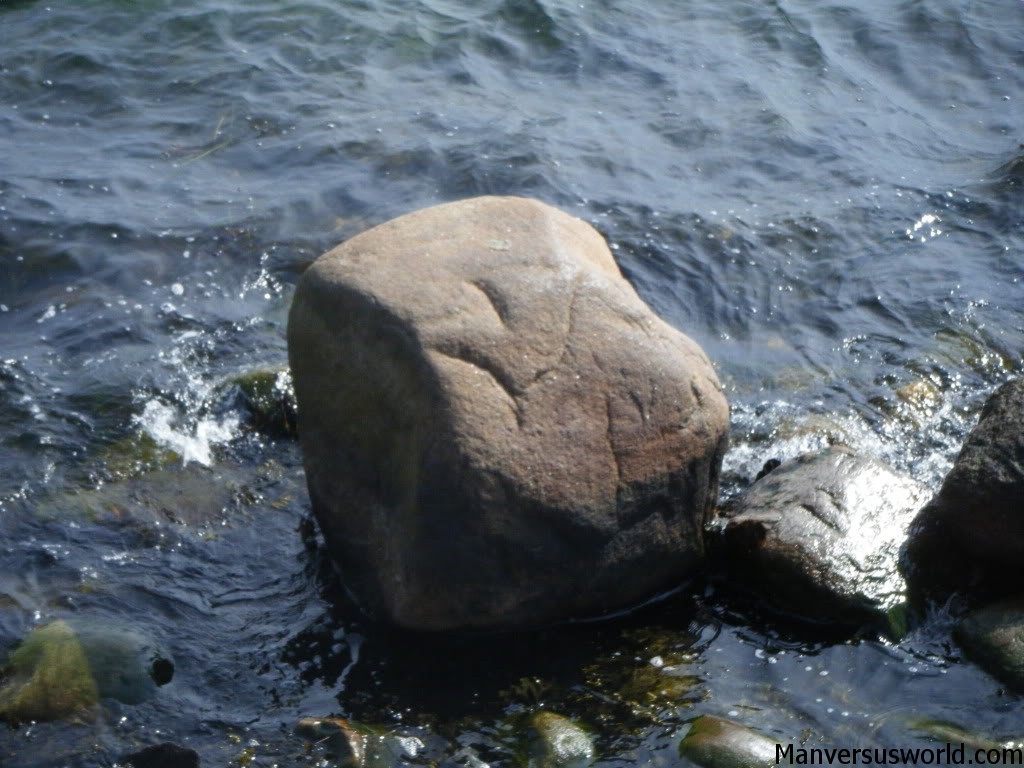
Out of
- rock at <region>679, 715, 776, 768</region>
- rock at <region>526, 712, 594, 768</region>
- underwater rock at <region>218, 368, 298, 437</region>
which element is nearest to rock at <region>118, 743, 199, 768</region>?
rock at <region>526, 712, 594, 768</region>

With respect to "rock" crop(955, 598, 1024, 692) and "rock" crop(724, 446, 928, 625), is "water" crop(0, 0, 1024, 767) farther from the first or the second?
"rock" crop(724, 446, 928, 625)

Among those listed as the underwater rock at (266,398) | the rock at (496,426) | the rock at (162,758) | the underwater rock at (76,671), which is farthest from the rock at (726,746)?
the underwater rock at (266,398)

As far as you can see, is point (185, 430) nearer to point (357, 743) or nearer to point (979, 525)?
point (357, 743)

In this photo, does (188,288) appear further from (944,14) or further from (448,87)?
(944,14)

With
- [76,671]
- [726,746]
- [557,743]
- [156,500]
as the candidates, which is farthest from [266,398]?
[726,746]

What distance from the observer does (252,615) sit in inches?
184

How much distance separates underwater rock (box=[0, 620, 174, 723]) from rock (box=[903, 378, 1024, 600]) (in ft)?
9.98

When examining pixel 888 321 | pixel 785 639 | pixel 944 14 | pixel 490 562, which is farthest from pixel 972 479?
pixel 944 14

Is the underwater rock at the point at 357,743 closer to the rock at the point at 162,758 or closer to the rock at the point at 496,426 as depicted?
the rock at the point at 162,758

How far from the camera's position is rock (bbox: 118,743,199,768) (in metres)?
3.88

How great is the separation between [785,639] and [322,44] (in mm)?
7816

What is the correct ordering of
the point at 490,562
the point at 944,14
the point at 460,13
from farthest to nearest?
the point at 944,14
the point at 460,13
the point at 490,562

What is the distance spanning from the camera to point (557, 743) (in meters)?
4.06

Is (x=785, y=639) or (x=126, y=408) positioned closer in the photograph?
(x=785, y=639)
